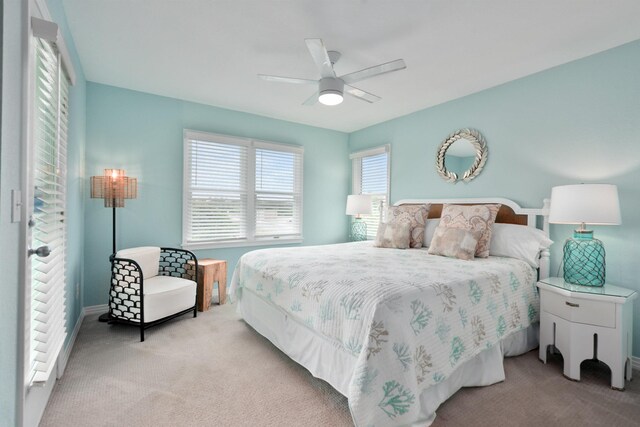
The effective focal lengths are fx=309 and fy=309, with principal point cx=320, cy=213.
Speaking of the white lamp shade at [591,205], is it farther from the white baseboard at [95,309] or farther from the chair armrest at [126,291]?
the white baseboard at [95,309]

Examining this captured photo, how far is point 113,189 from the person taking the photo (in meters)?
3.22

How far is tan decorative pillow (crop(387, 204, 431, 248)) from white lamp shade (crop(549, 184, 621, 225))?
4.77 feet

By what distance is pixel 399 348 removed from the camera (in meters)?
1.58

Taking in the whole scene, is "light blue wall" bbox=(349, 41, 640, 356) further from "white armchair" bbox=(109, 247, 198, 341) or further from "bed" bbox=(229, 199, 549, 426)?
"white armchair" bbox=(109, 247, 198, 341)

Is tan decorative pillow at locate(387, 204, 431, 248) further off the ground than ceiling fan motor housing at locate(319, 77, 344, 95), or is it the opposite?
ceiling fan motor housing at locate(319, 77, 344, 95)

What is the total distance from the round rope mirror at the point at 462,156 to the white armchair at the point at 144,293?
3.30m

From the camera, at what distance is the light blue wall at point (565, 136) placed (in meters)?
2.50

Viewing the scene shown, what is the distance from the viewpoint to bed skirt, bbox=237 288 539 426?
1.81 meters

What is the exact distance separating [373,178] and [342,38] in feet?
9.14

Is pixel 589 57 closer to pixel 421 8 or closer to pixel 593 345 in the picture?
pixel 421 8

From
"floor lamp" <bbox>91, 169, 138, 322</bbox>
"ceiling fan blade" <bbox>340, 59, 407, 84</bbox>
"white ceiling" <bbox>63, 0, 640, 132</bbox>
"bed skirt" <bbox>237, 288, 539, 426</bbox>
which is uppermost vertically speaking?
"white ceiling" <bbox>63, 0, 640, 132</bbox>

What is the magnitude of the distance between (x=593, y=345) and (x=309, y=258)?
7.20 feet

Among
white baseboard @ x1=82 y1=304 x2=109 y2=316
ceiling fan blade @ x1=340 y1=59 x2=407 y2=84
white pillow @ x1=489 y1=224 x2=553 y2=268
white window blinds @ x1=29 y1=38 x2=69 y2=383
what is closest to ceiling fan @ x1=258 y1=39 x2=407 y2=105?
ceiling fan blade @ x1=340 y1=59 x2=407 y2=84

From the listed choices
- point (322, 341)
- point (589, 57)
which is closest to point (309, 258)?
point (322, 341)
